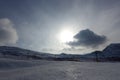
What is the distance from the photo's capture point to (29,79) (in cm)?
1266

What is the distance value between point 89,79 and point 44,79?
11.7 feet

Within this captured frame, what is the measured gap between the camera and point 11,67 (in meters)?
21.2

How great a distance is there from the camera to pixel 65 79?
13078 millimetres

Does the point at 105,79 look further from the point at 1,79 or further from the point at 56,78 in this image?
the point at 1,79

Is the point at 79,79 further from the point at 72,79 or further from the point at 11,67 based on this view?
the point at 11,67

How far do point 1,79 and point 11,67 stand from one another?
8581 mm

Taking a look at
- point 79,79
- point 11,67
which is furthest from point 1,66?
point 79,79

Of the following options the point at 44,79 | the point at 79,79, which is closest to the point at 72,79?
the point at 79,79

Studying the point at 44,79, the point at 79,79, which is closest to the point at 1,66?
the point at 44,79

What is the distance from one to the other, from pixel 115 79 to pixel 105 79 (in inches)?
29.7

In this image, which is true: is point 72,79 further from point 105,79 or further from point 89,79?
point 105,79

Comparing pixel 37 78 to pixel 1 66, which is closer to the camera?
pixel 37 78

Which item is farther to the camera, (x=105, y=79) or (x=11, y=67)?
(x=11, y=67)

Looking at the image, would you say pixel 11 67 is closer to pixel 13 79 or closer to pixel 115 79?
pixel 13 79
